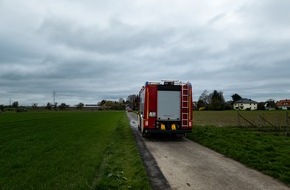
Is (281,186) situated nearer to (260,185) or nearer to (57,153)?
(260,185)

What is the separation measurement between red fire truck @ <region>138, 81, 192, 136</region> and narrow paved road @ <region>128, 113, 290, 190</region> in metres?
5.50

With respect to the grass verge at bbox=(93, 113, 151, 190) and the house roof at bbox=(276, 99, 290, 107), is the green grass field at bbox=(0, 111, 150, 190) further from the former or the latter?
the house roof at bbox=(276, 99, 290, 107)

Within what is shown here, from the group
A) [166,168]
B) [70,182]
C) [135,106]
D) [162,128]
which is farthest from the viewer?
[135,106]

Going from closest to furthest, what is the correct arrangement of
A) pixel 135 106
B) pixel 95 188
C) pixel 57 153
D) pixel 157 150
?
pixel 95 188
pixel 57 153
pixel 157 150
pixel 135 106

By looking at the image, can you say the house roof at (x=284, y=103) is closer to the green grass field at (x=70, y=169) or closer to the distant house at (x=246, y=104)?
the distant house at (x=246, y=104)

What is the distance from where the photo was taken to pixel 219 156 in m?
12.8

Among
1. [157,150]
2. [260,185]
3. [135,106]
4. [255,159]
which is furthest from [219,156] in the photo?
[135,106]

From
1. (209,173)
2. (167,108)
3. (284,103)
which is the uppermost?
(284,103)

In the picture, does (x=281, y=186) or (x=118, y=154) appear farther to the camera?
(x=118, y=154)

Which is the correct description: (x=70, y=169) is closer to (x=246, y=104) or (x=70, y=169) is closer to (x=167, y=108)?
(x=167, y=108)

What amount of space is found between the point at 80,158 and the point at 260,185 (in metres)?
6.16

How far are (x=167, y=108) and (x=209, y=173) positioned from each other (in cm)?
969

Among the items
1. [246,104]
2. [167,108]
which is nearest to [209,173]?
[167,108]

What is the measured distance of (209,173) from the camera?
9570 millimetres
